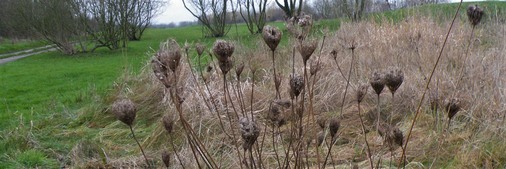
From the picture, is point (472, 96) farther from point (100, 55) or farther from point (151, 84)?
point (100, 55)

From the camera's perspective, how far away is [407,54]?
5.73 m

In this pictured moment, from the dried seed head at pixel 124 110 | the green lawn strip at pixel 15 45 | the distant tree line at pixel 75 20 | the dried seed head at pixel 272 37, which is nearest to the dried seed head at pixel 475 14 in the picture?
the dried seed head at pixel 272 37

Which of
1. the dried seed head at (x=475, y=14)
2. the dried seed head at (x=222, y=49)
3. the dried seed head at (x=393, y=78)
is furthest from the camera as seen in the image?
the dried seed head at (x=475, y=14)

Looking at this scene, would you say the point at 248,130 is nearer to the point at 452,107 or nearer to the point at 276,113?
the point at 276,113

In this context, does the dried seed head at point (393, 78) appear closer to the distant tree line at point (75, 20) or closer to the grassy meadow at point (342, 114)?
the grassy meadow at point (342, 114)

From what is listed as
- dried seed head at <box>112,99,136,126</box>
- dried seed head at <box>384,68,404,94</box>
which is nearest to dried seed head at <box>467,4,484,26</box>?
dried seed head at <box>384,68,404,94</box>

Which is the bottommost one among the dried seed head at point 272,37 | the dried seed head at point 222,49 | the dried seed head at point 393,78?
the dried seed head at point 393,78

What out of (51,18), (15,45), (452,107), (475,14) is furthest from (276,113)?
(15,45)

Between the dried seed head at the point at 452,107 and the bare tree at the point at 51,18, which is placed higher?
the bare tree at the point at 51,18

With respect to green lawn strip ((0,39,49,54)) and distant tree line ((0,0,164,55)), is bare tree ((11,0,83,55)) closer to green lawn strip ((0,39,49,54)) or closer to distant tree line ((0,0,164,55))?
distant tree line ((0,0,164,55))

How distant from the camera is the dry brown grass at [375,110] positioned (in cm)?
332

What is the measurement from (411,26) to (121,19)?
1709 cm

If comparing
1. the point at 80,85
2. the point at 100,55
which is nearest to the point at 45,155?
the point at 80,85

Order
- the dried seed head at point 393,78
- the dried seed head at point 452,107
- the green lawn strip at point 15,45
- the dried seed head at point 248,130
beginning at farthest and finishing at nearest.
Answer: the green lawn strip at point 15,45
the dried seed head at point 452,107
the dried seed head at point 393,78
the dried seed head at point 248,130
